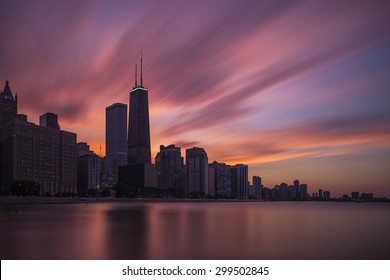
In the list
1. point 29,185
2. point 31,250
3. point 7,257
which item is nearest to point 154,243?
point 31,250

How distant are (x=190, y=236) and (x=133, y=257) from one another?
1626 centimetres

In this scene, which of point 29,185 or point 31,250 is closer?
point 31,250

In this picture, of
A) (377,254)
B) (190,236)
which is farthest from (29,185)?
(377,254)

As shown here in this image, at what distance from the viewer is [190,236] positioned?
44.3m

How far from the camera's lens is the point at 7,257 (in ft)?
A: 92.1
